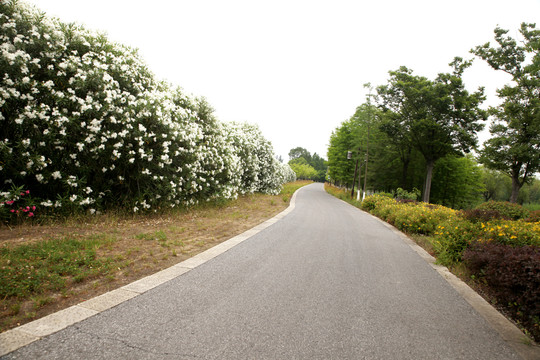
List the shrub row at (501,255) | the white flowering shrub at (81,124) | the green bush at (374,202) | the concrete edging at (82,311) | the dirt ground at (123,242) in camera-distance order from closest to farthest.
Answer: the concrete edging at (82,311) < the dirt ground at (123,242) < the shrub row at (501,255) < the white flowering shrub at (81,124) < the green bush at (374,202)

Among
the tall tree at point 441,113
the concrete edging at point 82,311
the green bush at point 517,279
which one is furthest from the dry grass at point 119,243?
the tall tree at point 441,113

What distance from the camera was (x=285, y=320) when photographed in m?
2.93

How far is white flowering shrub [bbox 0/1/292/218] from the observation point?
6121 mm

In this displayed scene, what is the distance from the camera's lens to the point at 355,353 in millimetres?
Result: 2438

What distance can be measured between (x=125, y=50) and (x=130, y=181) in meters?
4.35

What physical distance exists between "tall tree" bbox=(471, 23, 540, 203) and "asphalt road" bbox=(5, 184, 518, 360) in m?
24.3

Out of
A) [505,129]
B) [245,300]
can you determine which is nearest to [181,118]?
[245,300]

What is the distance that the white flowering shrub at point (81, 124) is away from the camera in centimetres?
612

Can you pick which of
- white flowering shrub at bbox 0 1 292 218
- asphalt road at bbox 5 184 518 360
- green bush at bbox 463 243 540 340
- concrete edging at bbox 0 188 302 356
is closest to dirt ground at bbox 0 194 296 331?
concrete edging at bbox 0 188 302 356

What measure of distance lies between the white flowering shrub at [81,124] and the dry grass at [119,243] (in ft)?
2.59

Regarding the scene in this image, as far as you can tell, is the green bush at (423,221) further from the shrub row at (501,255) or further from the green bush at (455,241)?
the green bush at (455,241)

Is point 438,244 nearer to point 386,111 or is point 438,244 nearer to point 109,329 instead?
point 109,329

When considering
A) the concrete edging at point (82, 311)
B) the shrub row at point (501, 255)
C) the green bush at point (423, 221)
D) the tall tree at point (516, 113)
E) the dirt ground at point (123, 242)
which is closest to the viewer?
the concrete edging at point (82, 311)

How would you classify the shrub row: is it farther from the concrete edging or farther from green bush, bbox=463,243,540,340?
the concrete edging
